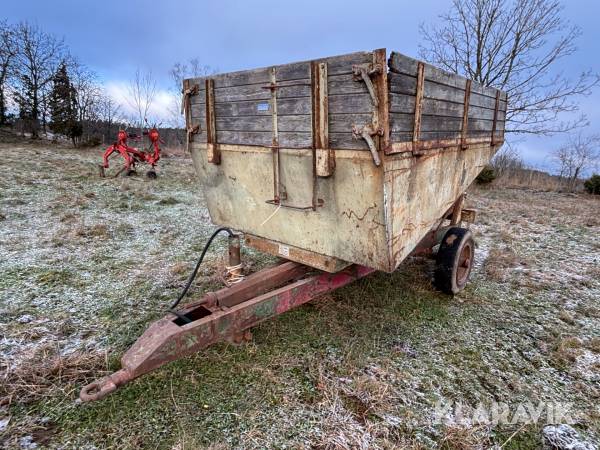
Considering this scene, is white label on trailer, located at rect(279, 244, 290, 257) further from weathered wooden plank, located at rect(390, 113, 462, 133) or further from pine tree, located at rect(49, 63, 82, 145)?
pine tree, located at rect(49, 63, 82, 145)

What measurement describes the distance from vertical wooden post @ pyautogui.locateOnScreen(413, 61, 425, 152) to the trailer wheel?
1.62m

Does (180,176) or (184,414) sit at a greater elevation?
(180,176)

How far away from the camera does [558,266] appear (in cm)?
484

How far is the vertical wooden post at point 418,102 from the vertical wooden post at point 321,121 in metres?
0.56

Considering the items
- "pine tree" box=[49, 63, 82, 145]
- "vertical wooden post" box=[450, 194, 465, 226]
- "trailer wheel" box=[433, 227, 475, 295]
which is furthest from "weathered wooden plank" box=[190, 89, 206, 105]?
"pine tree" box=[49, 63, 82, 145]

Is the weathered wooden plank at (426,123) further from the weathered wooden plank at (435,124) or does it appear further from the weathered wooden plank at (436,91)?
the weathered wooden plank at (436,91)

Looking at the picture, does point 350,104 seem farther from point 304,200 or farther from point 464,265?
point 464,265

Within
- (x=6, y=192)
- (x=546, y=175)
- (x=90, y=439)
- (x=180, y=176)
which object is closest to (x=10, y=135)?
(x=180, y=176)

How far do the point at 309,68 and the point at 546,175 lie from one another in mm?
15232

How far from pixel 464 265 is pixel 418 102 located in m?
2.34

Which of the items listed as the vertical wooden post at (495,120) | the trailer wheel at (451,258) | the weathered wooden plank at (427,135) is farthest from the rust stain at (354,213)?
the vertical wooden post at (495,120)

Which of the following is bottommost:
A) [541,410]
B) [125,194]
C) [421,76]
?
[541,410]

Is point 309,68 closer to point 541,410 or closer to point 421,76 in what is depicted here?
point 421,76

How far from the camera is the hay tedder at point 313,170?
2021 millimetres
